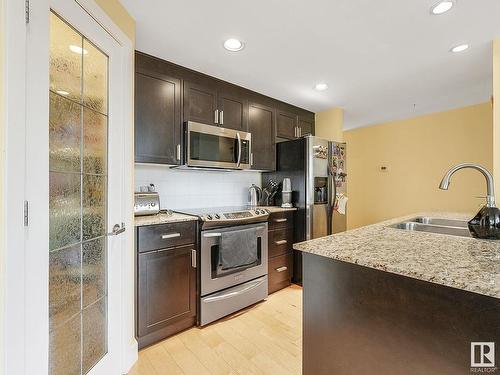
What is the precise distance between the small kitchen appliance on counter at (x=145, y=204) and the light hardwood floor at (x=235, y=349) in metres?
1.03

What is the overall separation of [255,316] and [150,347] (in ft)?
2.98

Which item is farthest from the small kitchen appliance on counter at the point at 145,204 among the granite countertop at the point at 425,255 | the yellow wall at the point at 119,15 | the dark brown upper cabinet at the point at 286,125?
the dark brown upper cabinet at the point at 286,125

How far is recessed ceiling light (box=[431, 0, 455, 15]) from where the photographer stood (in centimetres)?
144

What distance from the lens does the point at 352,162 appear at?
4.83m

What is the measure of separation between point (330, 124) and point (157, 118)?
248 centimetres

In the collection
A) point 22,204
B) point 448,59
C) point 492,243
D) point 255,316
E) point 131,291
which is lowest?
point 255,316

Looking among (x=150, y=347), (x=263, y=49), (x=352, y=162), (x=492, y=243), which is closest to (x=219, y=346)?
(x=150, y=347)

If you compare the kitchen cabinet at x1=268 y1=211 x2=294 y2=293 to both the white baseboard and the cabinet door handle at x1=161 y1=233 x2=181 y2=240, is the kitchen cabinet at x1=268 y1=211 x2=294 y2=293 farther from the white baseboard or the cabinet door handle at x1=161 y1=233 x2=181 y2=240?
the white baseboard

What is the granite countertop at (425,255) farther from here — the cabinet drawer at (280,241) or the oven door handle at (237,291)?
the cabinet drawer at (280,241)

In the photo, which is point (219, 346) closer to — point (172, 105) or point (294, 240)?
point (294, 240)

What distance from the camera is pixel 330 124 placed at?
11.5 feet

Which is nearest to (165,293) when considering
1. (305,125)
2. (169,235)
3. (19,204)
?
(169,235)

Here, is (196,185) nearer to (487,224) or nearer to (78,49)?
(78,49)

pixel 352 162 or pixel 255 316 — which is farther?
pixel 352 162
